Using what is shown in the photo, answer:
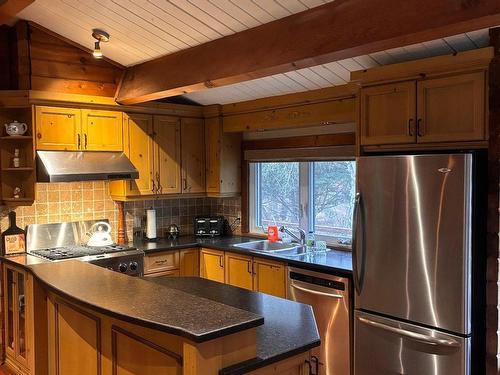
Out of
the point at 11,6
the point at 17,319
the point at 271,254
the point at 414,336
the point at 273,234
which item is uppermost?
the point at 11,6

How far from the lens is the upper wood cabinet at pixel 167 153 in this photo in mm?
4801

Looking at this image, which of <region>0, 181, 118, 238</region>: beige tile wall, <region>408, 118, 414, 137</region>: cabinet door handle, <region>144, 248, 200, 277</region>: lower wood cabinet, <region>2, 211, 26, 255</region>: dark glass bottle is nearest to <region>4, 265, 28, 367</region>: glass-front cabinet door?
<region>2, 211, 26, 255</region>: dark glass bottle

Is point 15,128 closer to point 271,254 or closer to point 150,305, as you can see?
point 271,254

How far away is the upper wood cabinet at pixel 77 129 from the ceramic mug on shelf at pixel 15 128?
0.11 m

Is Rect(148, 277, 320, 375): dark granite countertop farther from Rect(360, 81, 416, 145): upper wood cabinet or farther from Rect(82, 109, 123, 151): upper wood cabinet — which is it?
Rect(82, 109, 123, 151): upper wood cabinet

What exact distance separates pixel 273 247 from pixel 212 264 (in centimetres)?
60

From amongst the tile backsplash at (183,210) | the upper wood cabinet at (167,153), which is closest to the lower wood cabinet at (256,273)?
the tile backsplash at (183,210)

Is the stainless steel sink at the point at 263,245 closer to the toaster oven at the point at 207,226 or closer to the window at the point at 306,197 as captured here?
the window at the point at 306,197

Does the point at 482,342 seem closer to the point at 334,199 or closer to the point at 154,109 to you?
the point at 334,199

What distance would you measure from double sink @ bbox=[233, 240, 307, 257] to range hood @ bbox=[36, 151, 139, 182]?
4.00 feet

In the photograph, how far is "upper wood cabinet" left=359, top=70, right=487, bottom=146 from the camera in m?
2.73

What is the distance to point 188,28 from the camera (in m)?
3.29

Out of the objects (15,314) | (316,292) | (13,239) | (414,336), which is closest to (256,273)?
(316,292)

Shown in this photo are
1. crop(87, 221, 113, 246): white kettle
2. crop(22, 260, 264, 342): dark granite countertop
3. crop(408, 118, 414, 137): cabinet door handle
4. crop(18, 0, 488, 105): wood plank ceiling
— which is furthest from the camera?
crop(87, 221, 113, 246): white kettle
